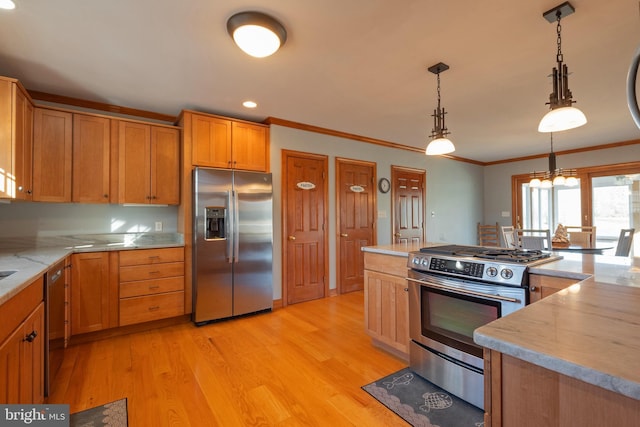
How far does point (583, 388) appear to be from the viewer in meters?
0.59

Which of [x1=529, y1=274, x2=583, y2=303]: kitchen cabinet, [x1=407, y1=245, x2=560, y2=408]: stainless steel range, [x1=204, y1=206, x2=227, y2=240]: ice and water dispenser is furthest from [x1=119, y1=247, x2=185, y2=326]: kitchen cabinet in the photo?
[x1=529, y1=274, x2=583, y2=303]: kitchen cabinet

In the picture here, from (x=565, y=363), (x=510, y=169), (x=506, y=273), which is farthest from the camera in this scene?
(x=510, y=169)

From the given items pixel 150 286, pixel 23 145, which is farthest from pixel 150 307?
pixel 23 145

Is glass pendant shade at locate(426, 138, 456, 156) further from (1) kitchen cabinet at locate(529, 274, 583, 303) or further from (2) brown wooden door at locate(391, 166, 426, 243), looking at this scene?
(2) brown wooden door at locate(391, 166, 426, 243)

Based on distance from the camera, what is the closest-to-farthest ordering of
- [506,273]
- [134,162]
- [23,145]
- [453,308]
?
[506,273], [453,308], [23,145], [134,162]

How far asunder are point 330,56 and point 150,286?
2725 millimetres

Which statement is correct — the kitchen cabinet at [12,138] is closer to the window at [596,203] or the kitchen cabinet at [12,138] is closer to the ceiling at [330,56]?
the ceiling at [330,56]

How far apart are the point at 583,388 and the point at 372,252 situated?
6.29ft

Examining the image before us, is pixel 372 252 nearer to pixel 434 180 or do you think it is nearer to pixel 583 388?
pixel 583 388

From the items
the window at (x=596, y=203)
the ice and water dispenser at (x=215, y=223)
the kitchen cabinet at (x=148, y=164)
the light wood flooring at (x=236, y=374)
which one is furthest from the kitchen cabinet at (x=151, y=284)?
the window at (x=596, y=203)

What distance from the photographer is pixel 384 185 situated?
4891 mm

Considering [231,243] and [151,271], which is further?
[231,243]

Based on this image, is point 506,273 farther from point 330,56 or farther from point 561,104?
point 330,56

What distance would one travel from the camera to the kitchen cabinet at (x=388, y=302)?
7.38 feet
